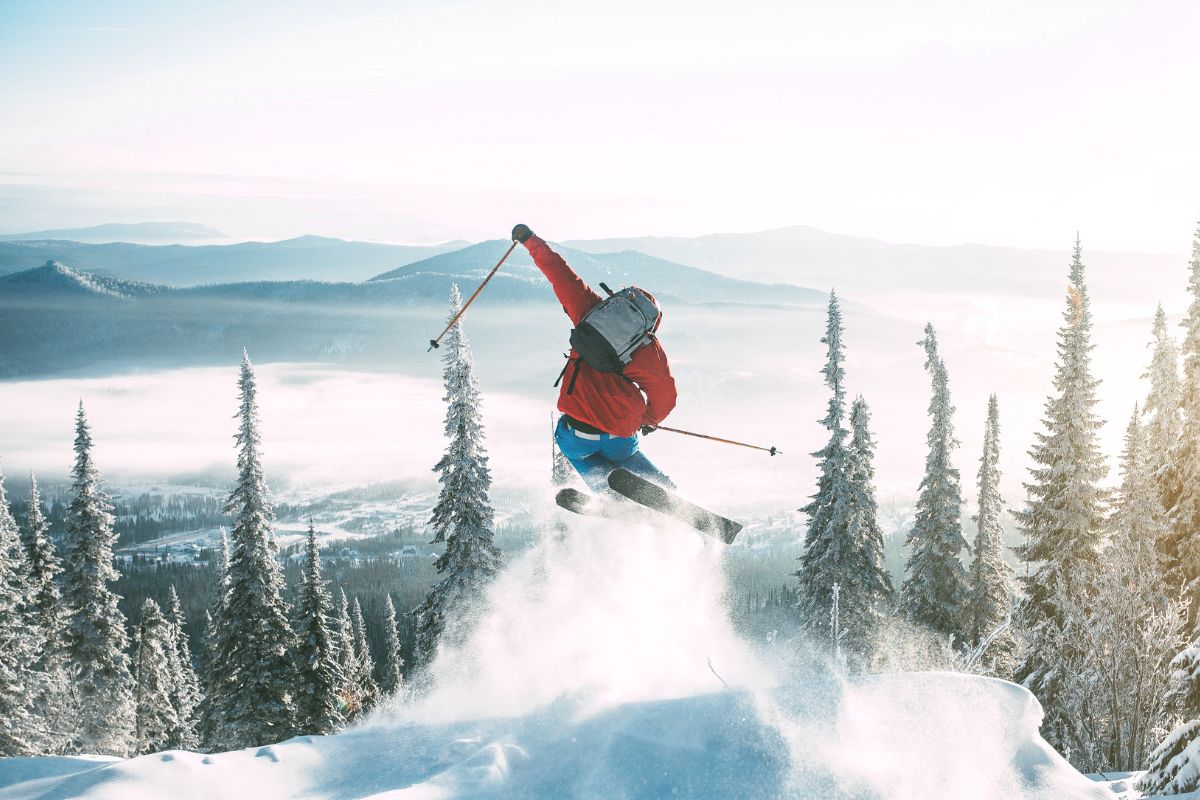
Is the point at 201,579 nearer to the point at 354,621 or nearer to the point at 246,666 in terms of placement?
the point at 354,621

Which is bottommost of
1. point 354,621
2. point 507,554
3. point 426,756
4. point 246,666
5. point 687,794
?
point 354,621

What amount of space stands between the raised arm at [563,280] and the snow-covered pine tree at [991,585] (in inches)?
1017

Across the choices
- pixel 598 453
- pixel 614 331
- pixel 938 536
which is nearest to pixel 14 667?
pixel 598 453

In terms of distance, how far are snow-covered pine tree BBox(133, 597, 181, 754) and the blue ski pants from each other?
35932mm

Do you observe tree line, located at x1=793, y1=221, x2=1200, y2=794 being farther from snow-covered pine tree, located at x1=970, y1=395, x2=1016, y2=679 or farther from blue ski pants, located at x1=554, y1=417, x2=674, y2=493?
blue ski pants, located at x1=554, y1=417, x2=674, y2=493

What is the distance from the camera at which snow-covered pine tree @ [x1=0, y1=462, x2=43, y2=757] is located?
25.1m

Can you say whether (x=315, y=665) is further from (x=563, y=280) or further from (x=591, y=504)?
(x=563, y=280)

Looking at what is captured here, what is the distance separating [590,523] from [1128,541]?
16.7 m

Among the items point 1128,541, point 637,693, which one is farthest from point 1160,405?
point 637,693

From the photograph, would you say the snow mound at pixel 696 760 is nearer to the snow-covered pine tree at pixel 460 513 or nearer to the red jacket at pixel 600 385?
the red jacket at pixel 600 385

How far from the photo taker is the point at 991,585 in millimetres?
30750

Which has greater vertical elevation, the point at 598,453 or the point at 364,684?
the point at 598,453

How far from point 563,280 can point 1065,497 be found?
75.7ft

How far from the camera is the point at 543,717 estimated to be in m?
8.80
